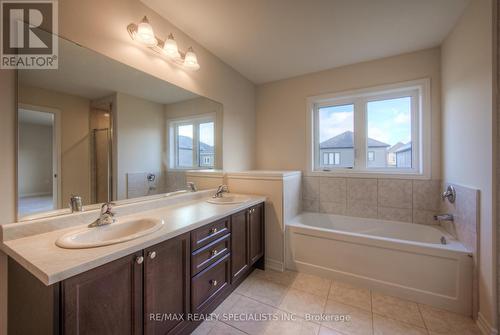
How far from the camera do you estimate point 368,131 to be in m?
2.65

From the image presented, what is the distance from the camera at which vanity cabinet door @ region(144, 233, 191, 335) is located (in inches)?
43.6

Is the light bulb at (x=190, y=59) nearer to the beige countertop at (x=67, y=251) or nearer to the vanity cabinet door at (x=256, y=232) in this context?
the beige countertop at (x=67, y=251)

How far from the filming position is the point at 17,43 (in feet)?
3.57

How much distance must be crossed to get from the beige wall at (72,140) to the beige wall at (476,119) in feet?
8.73

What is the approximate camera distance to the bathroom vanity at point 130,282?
2.71 feet

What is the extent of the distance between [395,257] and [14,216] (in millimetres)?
2705

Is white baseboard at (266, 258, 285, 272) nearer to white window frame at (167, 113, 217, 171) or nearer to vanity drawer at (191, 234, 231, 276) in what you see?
vanity drawer at (191, 234, 231, 276)

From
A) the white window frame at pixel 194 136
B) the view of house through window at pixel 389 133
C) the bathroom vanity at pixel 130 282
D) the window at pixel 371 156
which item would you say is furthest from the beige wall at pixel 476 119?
the white window frame at pixel 194 136

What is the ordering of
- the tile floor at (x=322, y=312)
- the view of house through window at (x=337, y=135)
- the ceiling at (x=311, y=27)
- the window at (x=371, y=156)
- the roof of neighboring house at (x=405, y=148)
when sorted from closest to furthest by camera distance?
1. the tile floor at (x=322, y=312)
2. the ceiling at (x=311, y=27)
3. the roof of neighboring house at (x=405, y=148)
4. the window at (x=371, y=156)
5. the view of house through window at (x=337, y=135)

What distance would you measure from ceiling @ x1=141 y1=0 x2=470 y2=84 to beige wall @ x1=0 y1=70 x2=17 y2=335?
3.64 feet

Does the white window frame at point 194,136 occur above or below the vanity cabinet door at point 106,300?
above

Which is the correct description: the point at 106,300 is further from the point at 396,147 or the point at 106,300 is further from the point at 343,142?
the point at 396,147

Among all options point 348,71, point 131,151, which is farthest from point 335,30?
point 131,151

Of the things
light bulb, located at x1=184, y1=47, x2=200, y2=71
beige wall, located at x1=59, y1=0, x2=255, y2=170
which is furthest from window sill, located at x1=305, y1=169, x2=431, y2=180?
light bulb, located at x1=184, y1=47, x2=200, y2=71
